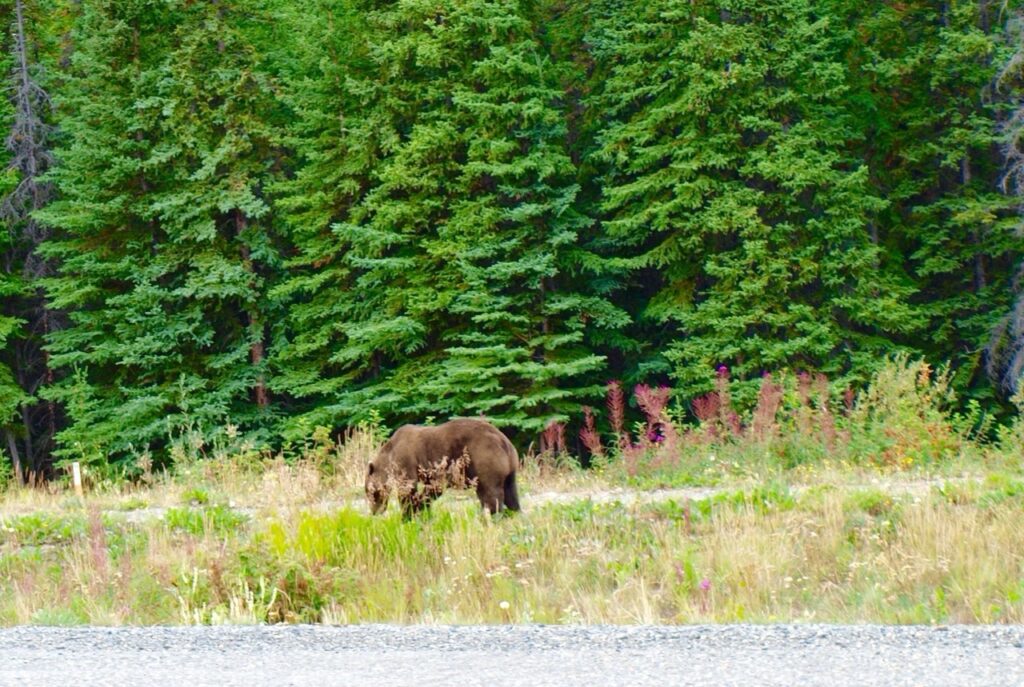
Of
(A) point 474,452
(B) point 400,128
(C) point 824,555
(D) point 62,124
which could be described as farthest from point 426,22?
(C) point 824,555

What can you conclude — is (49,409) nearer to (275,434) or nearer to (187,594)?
(275,434)

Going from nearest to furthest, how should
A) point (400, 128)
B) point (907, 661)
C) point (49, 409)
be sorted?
point (907, 661) → point (400, 128) → point (49, 409)

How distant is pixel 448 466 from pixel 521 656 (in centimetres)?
526

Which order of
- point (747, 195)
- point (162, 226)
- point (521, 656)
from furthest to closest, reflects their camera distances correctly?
point (162, 226), point (747, 195), point (521, 656)

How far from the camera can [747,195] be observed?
75.2 feet

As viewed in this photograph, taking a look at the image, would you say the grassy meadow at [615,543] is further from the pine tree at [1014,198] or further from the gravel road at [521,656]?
the pine tree at [1014,198]

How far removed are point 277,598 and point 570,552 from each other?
2.61 m

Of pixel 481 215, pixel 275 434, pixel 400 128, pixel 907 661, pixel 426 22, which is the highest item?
pixel 426 22

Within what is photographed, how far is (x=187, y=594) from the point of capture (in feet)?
27.5

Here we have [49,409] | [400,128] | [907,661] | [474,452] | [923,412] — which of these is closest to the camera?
[907,661]

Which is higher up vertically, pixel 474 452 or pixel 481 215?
pixel 481 215

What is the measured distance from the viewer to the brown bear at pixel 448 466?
10.3 m

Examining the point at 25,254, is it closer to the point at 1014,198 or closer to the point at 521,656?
the point at 1014,198

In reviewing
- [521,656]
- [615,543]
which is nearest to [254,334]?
[615,543]
